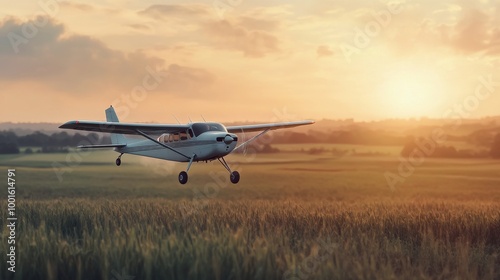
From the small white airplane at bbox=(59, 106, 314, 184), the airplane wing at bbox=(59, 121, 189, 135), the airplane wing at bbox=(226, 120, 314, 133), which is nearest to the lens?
the airplane wing at bbox=(59, 121, 189, 135)

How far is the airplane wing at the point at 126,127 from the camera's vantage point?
79.0ft

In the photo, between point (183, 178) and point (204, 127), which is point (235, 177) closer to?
point (183, 178)

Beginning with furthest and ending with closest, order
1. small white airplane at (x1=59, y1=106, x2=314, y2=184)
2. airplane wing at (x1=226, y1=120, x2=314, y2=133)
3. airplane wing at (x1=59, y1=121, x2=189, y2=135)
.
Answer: airplane wing at (x1=226, y1=120, x2=314, y2=133) < small white airplane at (x1=59, y1=106, x2=314, y2=184) < airplane wing at (x1=59, y1=121, x2=189, y2=135)

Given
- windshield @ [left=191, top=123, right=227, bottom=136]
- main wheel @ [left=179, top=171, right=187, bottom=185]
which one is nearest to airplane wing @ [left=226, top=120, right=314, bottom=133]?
windshield @ [left=191, top=123, right=227, bottom=136]

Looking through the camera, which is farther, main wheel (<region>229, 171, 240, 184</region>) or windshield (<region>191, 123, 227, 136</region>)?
windshield (<region>191, 123, 227, 136</region>)

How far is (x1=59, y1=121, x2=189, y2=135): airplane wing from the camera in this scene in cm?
2408

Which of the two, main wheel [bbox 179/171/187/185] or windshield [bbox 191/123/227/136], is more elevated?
windshield [bbox 191/123/227/136]

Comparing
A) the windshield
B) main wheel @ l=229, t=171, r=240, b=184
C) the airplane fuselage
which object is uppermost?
the windshield

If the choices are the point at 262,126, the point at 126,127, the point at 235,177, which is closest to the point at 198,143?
the point at 235,177

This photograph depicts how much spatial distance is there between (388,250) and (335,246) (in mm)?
2053

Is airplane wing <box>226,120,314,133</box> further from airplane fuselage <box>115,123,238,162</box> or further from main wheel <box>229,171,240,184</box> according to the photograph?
main wheel <box>229,171,240,184</box>

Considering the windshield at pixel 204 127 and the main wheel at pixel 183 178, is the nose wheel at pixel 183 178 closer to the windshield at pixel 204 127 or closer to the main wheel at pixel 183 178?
the main wheel at pixel 183 178

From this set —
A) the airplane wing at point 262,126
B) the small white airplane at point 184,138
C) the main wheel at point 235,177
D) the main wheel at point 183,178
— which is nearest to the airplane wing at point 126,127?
the small white airplane at point 184,138

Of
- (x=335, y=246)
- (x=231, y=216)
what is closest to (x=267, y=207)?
(x=231, y=216)
